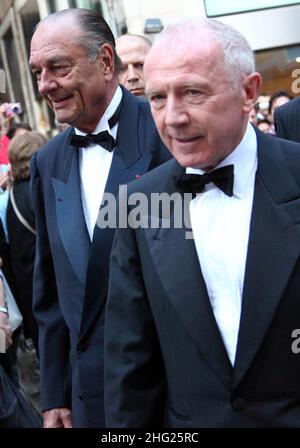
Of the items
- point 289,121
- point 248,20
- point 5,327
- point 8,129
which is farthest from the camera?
point 8,129

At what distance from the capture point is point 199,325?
2.11 meters

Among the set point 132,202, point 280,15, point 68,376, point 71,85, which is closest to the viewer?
point 132,202

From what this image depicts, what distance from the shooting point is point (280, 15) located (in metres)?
8.62

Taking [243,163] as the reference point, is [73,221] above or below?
below

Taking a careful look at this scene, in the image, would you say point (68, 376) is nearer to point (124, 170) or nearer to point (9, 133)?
point (124, 170)

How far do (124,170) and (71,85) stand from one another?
34cm

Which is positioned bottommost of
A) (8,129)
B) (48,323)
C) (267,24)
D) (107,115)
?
(8,129)

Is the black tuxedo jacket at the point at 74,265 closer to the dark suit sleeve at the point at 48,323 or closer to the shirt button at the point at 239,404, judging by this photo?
the dark suit sleeve at the point at 48,323

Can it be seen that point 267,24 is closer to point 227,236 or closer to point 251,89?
point 251,89

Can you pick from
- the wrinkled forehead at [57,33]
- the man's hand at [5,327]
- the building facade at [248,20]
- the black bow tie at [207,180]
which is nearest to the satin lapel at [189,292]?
the black bow tie at [207,180]

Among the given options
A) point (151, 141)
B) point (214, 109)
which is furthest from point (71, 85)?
point (214, 109)

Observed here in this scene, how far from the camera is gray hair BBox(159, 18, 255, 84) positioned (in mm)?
2055

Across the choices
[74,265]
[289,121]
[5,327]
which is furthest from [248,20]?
[74,265]

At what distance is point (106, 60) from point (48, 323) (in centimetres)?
100
